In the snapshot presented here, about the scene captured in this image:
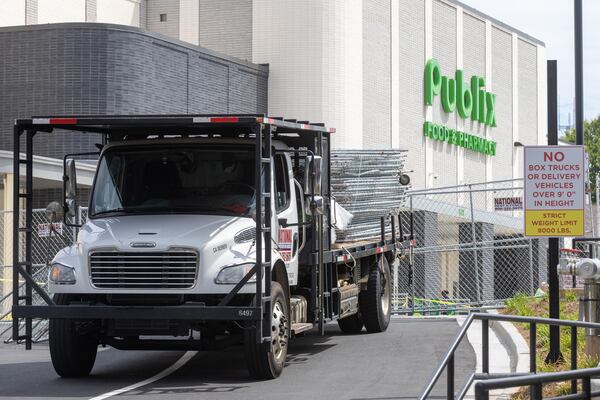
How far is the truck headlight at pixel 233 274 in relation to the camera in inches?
479

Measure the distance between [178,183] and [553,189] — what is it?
4.26 metres

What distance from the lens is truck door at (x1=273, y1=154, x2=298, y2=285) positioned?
13.7 metres

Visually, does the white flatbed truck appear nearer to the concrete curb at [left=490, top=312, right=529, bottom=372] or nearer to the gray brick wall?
the concrete curb at [left=490, top=312, right=529, bottom=372]

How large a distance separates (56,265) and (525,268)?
33040 mm

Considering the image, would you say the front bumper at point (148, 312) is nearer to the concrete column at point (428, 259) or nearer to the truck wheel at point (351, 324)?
the truck wheel at point (351, 324)

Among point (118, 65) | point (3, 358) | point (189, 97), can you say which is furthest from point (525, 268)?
point (3, 358)

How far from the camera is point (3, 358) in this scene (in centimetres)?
1554

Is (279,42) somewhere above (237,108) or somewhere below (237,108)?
above

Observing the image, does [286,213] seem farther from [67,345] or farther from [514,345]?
[514,345]

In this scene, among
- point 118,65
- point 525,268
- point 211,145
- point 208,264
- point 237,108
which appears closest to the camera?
point 208,264

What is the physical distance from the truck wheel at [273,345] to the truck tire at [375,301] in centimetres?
438

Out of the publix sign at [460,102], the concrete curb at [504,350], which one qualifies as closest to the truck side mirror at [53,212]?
the concrete curb at [504,350]

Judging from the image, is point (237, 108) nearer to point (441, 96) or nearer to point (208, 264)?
point (441, 96)

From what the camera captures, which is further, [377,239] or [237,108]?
[237,108]
